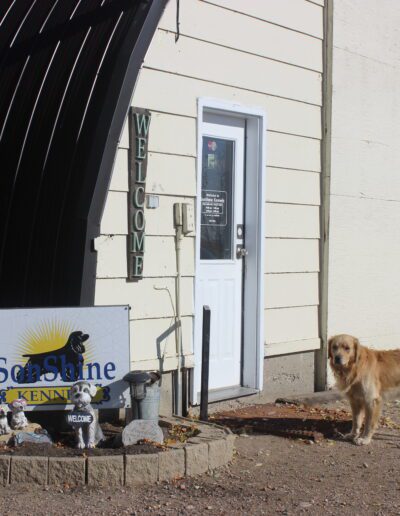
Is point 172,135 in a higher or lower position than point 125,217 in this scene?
higher


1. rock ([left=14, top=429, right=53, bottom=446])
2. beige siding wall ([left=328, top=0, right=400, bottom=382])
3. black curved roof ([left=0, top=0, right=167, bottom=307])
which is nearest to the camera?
rock ([left=14, top=429, right=53, bottom=446])

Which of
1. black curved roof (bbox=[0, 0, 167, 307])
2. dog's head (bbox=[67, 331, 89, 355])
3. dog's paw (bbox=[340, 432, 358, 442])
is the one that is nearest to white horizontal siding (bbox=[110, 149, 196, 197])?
black curved roof (bbox=[0, 0, 167, 307])

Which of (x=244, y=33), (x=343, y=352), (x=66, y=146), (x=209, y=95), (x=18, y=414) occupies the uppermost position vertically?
(x=244, y=33)

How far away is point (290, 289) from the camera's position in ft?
26.2

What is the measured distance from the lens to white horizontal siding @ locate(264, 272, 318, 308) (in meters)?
7.76

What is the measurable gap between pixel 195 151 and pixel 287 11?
191 cm

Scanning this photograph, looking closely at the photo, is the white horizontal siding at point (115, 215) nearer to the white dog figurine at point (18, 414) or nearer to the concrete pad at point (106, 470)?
the white dog figurine at point (18, 414)

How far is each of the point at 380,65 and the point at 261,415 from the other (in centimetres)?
420

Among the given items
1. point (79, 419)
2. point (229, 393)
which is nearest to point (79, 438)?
point (79, 419)

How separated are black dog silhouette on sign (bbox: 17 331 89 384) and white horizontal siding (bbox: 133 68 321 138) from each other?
2.04 m

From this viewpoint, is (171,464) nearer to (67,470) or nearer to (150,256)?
(67,470)

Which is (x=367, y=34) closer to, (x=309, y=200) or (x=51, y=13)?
(x=309, y=200)

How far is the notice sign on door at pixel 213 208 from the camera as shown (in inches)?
290

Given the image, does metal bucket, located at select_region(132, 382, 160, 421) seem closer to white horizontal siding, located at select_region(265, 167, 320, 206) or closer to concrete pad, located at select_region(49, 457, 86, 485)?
concrete pad, located at select_region(49, 457, 86, 485)
